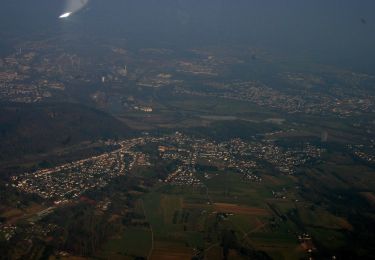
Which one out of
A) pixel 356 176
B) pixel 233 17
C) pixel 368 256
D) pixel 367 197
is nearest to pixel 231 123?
pixel 356 176

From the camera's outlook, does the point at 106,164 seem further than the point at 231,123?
No

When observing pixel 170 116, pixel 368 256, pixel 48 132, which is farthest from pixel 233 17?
pixel 368 256

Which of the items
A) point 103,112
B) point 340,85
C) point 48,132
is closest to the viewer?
point 48,132

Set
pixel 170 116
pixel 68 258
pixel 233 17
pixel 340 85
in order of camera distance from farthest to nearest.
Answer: pixel 233 17
pixel 340 85
pixel 170 116
pixel 68 258

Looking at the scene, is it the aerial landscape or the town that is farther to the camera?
the town

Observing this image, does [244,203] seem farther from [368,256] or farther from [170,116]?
[170,116]

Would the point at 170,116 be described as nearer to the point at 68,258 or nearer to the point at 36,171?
the point at 36,171

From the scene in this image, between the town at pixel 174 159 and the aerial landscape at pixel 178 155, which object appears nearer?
the aerial landscape at pixel 178 155
